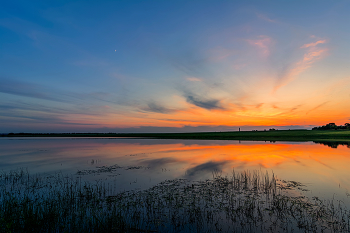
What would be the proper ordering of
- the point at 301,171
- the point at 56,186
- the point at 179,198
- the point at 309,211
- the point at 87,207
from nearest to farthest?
the point at 309,211 < the point at 87,207 < the point at 179,198 < the point at 56,186 < the point at 301,171

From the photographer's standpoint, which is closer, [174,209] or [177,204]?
[174,209]

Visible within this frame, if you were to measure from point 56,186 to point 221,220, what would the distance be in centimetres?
1211

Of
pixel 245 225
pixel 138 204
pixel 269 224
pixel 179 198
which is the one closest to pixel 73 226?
pixel 138 204

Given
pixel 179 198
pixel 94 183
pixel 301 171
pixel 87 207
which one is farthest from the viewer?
pixel 301 171

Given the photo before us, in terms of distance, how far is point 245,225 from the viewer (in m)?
7.64

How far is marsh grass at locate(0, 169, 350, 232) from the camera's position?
734 centimetres

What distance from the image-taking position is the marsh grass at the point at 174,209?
7.34 m

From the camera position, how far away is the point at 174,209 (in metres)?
9.20

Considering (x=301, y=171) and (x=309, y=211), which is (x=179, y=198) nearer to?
(x=309, y=211)

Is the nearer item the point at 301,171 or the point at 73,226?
the point at 73,226

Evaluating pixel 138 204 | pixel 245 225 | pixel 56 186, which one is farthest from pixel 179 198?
pixel 56 186

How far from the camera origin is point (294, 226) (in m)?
7.46

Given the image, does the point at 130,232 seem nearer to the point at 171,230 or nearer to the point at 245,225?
the point at 171,230

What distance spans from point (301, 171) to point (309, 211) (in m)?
11.3
